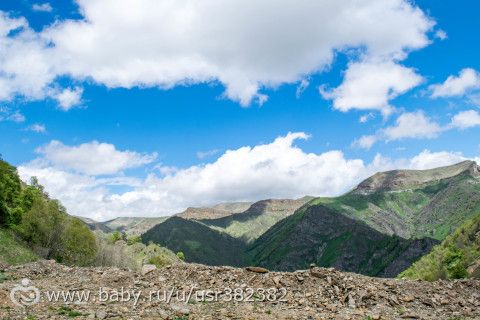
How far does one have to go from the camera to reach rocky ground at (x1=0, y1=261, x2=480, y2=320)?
821 inches

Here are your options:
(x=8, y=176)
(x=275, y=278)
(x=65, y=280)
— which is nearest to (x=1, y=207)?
(x=8, y=176)

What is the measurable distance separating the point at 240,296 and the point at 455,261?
230 ft

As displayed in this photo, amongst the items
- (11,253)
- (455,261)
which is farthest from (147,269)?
(455,261)

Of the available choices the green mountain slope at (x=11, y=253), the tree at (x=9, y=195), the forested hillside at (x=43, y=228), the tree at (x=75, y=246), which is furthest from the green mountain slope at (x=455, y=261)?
the tree at (x=9, y=195)

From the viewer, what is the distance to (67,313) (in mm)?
20234

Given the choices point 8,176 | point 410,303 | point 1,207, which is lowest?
point 410,303

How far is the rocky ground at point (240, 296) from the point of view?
20844 millimetres

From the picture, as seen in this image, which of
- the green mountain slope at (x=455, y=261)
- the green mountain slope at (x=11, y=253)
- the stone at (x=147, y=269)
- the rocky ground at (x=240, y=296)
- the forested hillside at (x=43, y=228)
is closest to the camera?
the rocky ground at (x=240, y=296)

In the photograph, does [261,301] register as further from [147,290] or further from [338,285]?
[147,290]

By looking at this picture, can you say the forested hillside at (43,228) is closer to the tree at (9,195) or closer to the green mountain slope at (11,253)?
the tree at (9,195)

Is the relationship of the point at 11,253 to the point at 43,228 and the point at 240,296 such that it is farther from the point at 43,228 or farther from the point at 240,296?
the point at 240,296

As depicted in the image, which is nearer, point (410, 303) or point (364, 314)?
point (364, 314)

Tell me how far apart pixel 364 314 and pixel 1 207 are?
69.8 metres

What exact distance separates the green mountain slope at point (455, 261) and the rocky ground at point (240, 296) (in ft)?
106
